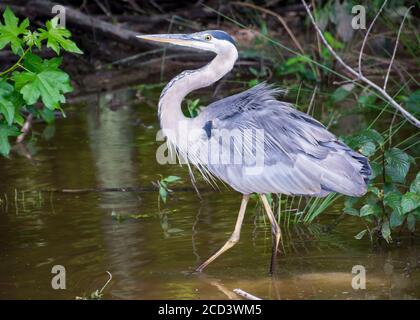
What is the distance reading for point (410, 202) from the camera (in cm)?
538

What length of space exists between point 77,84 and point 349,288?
6.72 m

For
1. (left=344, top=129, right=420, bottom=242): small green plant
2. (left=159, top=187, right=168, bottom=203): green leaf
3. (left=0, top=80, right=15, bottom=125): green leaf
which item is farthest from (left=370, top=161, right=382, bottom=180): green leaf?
(left=0, top=80, right=15, bottom=125): green leaf

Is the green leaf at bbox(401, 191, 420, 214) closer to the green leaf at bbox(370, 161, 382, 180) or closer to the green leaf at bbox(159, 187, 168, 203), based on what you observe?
the green leaf at bbox(370, 161, 382, 180)

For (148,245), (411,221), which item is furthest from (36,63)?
(411,221)

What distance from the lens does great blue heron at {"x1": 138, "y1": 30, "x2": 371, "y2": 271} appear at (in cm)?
545

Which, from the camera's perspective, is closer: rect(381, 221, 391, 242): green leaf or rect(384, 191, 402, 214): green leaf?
rect(384, 191, 402, 214): green leaf

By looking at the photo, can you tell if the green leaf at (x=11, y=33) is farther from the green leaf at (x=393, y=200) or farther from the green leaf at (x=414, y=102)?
the green leaf at (x=414, y=102)

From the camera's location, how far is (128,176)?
757cm

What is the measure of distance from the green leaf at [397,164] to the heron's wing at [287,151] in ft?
1.11

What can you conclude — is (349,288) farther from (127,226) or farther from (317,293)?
(127,226)

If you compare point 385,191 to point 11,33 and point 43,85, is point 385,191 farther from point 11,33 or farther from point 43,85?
point 11,33

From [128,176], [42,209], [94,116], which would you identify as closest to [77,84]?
[94,116]

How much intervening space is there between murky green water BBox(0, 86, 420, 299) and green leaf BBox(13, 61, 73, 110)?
99 cm

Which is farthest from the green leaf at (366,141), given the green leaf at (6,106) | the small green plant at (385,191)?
the green leaf at (6,106)
